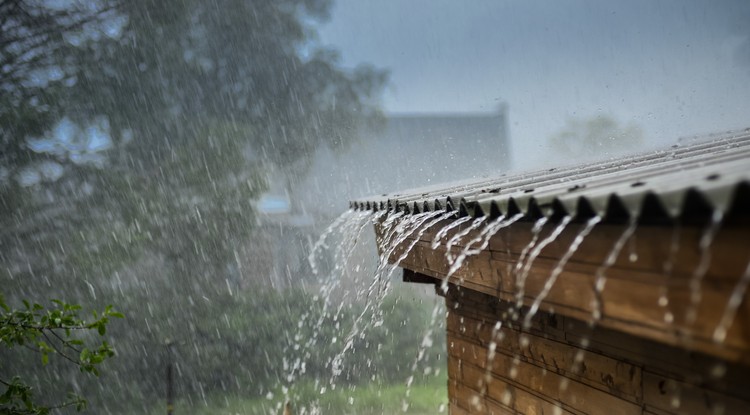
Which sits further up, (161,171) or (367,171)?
(161,171)

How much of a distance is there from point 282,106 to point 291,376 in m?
7.27

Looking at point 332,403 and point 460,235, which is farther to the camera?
point 332,403

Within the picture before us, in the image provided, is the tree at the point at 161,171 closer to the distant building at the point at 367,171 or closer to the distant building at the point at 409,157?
the distant building at the point at 367,171

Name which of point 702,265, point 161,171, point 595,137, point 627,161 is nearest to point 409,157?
point 595,137

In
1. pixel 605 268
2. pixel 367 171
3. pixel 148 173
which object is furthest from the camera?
pixel 367 171

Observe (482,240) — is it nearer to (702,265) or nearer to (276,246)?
(702,265)

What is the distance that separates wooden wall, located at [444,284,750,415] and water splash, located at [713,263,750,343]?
1.39 feet

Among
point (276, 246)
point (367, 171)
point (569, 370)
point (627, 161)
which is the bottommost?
point (276, 246)

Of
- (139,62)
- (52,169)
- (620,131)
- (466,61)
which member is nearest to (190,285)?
(52,169)

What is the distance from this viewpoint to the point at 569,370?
233 cm

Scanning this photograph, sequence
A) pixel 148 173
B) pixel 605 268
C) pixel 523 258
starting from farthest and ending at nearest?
pixel 148 173, pixel 523 258, pixel 605 268

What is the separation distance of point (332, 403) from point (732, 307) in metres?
13.7

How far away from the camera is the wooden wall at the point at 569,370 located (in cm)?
164

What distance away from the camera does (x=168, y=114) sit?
15.5 m
